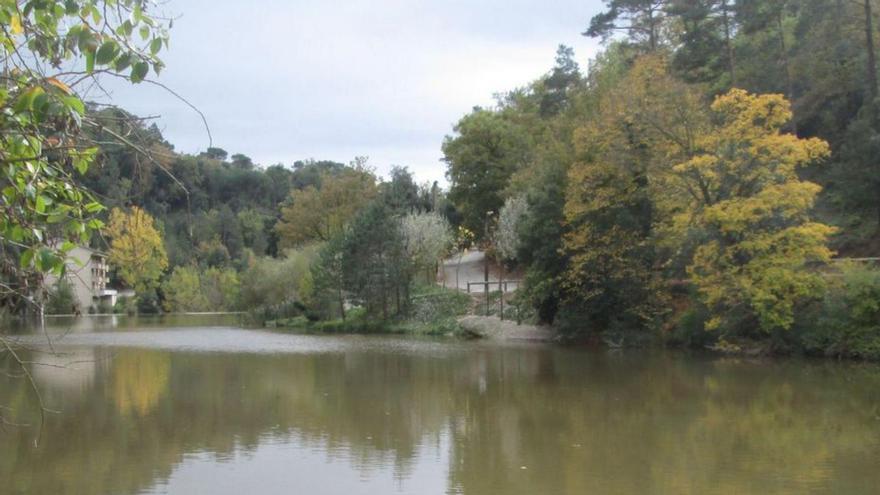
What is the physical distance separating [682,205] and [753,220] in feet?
9.35

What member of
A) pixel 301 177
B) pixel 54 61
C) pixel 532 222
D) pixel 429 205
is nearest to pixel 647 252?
pixel 532 222

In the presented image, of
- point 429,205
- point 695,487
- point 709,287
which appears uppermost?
point 429,205

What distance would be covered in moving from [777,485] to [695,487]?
95 centimetres

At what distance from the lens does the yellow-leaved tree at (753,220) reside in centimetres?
2305

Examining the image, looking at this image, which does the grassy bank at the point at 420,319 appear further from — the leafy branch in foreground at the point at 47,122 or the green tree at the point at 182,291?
the leafy branch in foreground at the point at 47,122

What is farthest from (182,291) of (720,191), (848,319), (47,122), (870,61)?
(47,122)

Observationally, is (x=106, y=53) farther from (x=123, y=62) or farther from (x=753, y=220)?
(x=753, y=220)

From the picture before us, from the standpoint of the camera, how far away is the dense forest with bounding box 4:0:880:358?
23.3 metres

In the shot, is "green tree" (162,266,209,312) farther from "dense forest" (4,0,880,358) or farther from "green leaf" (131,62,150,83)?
"green leaf" (131,62,150,83)

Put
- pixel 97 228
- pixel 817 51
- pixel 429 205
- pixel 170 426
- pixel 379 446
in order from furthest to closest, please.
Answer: pixel 429 205
pixel 817 51
pixel 170 426
pixel 379 446
pixel 97 228

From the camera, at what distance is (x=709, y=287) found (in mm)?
24078

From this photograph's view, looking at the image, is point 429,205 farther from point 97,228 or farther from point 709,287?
point 97,228

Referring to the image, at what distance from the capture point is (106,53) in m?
3.28

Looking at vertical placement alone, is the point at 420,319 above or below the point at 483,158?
below
